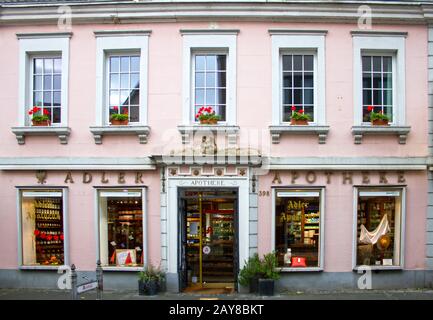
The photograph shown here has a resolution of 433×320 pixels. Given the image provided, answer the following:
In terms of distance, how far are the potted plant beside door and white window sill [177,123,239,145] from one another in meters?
3.12

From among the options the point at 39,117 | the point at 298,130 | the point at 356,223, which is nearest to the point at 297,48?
the point at 298,130

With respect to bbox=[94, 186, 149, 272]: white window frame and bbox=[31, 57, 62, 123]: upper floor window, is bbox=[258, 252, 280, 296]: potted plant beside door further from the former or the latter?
bbox=[31, 57, 62, 123]: upper floor window

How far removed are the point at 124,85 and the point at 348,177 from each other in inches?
255

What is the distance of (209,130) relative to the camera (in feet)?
38.8

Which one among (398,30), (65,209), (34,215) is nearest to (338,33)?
(398,30)

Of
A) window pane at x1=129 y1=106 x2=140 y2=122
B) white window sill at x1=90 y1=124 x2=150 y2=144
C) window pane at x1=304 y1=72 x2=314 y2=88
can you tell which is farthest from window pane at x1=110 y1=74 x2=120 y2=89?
window pane at x1=304 y1=72 x2=314 y2=88

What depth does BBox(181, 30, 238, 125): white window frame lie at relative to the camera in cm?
1195

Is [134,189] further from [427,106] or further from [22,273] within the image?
[427,106]

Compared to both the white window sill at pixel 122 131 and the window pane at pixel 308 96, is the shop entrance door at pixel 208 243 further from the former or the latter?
the window pane at pixel 308 96

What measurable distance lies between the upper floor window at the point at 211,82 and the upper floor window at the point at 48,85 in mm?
3780

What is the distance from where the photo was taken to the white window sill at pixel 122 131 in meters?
11.8

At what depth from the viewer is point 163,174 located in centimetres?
1188

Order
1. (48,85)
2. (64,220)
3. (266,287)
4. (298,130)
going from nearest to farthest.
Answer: (266,287) < (298,130) < (64,220) < (48,85)

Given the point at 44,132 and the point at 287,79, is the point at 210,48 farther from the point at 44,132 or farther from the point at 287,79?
the point at 44,132
